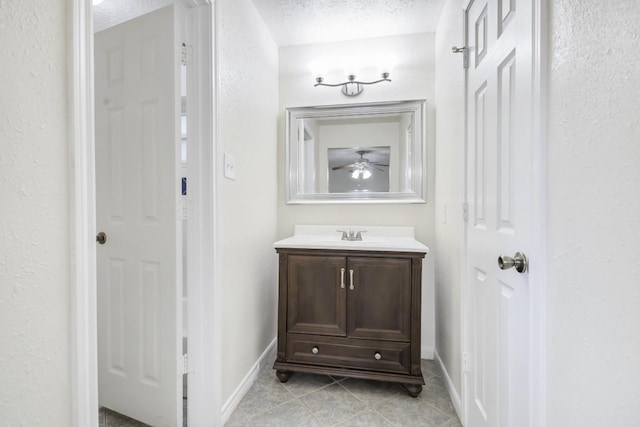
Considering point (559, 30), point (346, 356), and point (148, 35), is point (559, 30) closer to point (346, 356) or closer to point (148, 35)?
point (148, 35)

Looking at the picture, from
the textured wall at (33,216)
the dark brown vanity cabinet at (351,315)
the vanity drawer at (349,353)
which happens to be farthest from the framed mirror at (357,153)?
the textured wall at (33,216)

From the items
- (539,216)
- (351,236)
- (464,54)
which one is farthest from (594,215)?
(351,236)

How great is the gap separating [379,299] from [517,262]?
3.18ft

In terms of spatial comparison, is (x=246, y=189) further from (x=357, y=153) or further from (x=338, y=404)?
(x=338, y=404)

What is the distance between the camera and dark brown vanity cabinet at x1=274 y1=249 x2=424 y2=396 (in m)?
1.76

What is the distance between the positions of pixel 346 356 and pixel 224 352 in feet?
2.37

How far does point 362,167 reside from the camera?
2381mm

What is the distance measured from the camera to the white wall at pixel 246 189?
62.1 inches

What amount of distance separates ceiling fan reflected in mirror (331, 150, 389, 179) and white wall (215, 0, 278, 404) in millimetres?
626

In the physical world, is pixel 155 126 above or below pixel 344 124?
below

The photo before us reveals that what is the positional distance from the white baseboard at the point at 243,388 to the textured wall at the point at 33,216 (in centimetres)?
96

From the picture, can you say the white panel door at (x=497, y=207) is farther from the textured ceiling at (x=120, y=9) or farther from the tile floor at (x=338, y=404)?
the textured ceiling at (x=120, y=9)

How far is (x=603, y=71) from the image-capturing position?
0.61m

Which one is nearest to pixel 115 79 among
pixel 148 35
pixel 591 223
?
pixel 148 35
